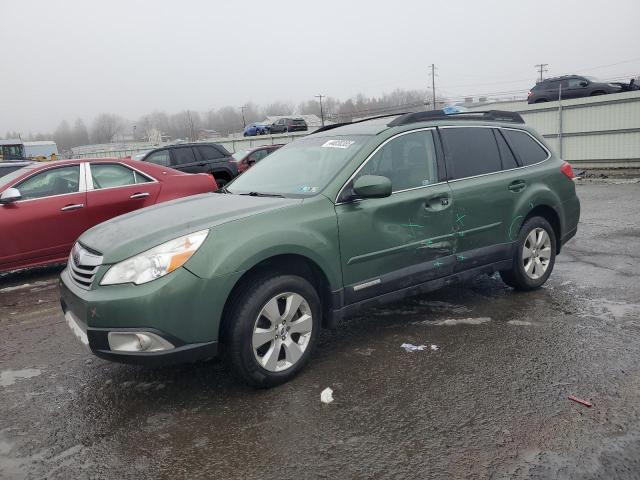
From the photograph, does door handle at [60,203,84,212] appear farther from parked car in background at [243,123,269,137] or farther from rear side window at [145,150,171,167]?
parked car in background at [243,123,269,137]

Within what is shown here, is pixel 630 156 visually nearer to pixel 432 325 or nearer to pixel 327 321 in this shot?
pixel 432 325

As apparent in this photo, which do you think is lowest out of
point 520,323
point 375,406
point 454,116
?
point 520,323

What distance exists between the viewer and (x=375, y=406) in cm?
317

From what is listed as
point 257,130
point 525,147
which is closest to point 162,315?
point 525,147

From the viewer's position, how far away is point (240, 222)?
3.34m

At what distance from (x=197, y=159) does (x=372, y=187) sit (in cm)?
1061

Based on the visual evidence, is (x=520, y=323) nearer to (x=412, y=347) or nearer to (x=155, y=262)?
(x=412, y=347)

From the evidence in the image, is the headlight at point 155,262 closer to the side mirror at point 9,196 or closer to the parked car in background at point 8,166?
the side mirror at point 9,196

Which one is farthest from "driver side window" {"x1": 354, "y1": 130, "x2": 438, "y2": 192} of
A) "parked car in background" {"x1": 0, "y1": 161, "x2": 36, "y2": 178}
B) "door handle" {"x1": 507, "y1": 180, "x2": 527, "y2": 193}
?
"parked car in background" {"x1": 0, "y1": 161, "x2": 36, "y2": 178}

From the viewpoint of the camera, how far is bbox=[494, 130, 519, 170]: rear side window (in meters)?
4.98

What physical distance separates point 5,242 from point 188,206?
370 centimetres

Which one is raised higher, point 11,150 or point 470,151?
point 11,150

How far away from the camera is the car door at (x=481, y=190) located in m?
4.47

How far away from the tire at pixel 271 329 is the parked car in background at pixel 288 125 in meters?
38.0
